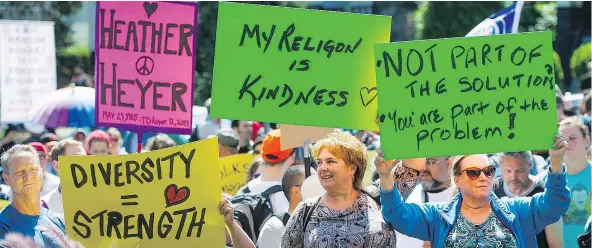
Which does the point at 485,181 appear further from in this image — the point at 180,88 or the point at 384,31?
the point at 180,88

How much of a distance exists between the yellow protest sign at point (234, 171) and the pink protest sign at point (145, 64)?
8.22ft

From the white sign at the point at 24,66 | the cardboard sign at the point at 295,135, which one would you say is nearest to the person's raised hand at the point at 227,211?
the cardboard sign at the point at 295,135

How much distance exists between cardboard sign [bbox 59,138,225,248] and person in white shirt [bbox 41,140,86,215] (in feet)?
4.64

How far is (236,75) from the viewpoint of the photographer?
606 cm

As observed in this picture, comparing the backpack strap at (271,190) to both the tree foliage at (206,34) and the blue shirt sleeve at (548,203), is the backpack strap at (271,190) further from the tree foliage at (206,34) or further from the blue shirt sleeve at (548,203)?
the tree foliage at (206,34)

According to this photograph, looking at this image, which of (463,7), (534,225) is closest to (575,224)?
(534,225)

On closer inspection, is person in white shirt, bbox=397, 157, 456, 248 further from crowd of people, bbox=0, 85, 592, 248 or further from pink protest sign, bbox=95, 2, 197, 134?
pink protest sign, bbox=95, 2, 197, 134

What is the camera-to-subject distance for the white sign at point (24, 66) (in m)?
14.8

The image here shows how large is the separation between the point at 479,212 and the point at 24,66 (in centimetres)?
1009

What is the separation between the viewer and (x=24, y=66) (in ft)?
48.6

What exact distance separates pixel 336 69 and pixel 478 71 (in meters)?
0.74

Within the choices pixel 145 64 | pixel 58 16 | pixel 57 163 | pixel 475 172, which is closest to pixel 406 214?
pixel 475 172

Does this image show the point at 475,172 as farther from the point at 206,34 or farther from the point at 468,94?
the point at 206,34

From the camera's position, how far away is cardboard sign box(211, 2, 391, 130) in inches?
237
